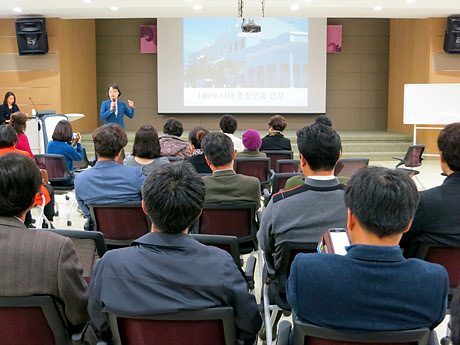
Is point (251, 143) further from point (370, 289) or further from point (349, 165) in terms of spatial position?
point (370, 289)

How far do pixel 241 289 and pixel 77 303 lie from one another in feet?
1.79

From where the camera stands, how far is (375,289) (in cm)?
129

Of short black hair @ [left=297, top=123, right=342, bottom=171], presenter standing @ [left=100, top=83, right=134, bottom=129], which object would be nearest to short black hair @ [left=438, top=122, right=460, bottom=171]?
short black hair @ [left=297, top=123, right=342, bottom=171]

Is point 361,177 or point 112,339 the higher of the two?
point 361,177

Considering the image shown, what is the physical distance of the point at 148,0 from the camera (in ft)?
30.4

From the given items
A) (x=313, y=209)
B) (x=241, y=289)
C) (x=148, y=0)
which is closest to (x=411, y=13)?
(x=148, y=0)

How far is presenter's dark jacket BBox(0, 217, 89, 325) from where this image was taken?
1565mm

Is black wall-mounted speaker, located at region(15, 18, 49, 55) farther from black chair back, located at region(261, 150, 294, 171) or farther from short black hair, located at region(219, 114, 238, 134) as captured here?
black chair back, located at region(261, 150, 294, 171)

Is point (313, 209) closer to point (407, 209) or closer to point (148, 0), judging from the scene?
point (407, 209)

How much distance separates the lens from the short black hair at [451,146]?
7.72ft

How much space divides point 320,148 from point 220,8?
8.11m

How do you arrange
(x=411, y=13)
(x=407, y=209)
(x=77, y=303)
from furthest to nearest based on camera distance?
(x=411, y=13), (x=77, y=303), (x=407, y=209)

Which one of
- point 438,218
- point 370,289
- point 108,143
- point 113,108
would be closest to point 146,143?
point 108,143

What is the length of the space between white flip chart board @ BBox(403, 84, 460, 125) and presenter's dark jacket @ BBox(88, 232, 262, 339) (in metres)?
9.41
